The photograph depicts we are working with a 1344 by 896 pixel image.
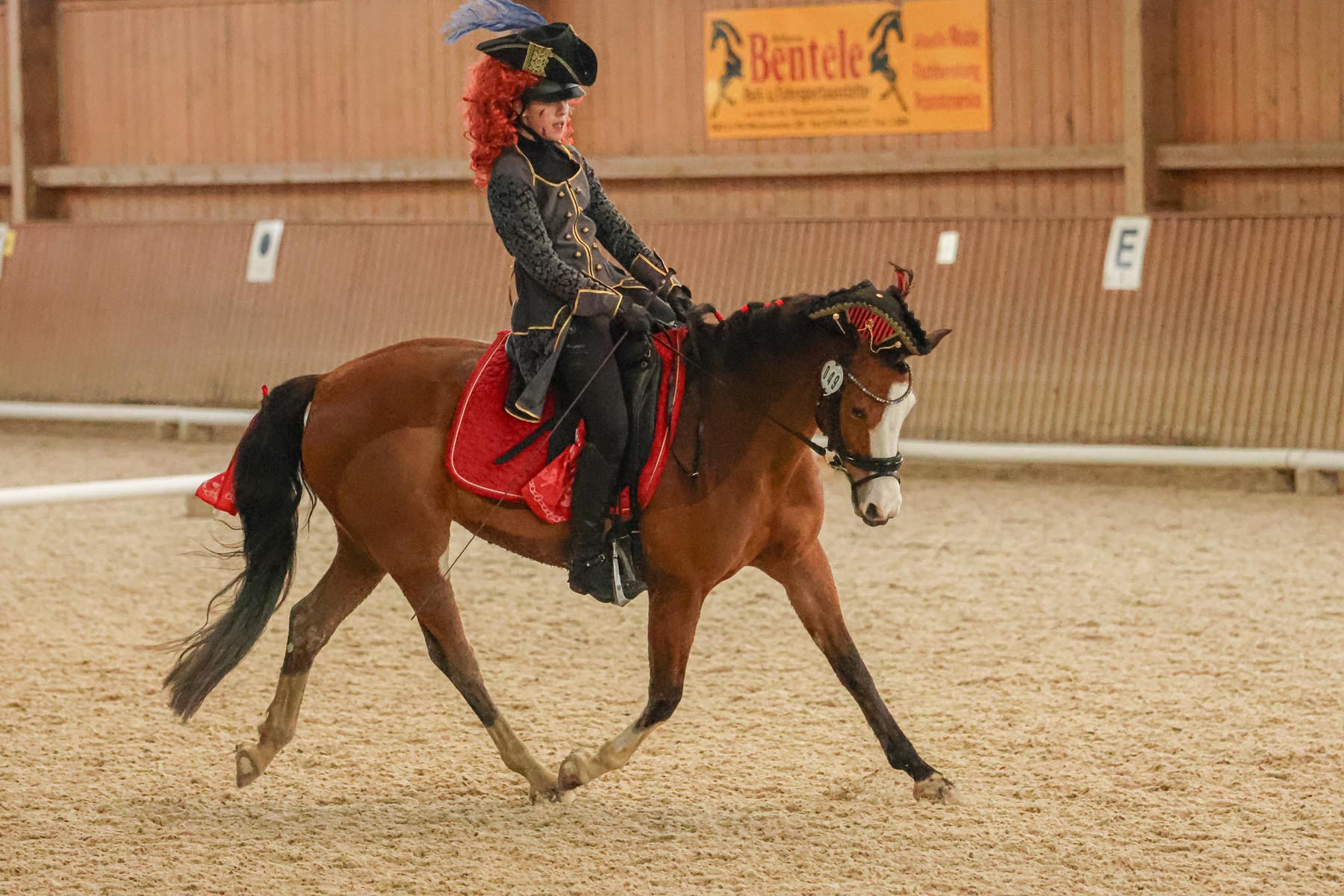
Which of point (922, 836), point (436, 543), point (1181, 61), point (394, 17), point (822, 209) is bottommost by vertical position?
point (922, 836)

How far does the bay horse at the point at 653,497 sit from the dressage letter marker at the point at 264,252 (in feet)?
26.7

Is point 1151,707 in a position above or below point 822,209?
below

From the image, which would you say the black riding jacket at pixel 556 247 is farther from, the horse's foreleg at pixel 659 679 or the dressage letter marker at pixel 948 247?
the dressage letter marker at pixel 948 247

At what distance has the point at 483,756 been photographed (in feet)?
16.3

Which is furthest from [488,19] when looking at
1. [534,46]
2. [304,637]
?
[304,637]

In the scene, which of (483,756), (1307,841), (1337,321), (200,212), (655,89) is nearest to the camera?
(1307,841)

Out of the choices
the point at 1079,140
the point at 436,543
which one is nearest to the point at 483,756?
the point at 436,543

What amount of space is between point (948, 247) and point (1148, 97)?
1.53 m

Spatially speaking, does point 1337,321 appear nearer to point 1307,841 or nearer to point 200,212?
point 1307,841

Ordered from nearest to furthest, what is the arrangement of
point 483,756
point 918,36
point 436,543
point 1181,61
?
1. point 436,543
2. point 483,756
3. point 1181,61
4. point 918,36

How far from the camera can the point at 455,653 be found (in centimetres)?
462

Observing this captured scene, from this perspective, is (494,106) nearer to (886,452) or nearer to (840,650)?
(886,452)

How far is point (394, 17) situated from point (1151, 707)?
9.50 meters

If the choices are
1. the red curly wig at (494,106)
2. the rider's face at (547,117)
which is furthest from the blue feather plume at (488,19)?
the rider's face at (547,117)
